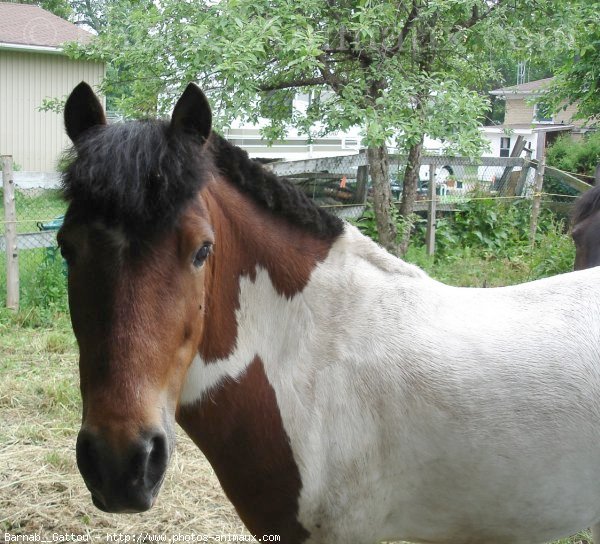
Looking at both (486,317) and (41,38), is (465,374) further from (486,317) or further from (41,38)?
(41,38)

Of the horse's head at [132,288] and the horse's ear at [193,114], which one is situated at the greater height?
the horse's ear at [193,114]

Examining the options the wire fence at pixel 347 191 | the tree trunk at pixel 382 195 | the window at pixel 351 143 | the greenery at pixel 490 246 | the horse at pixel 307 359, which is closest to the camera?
the horse at pixel 307 359

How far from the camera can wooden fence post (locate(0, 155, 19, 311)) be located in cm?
680

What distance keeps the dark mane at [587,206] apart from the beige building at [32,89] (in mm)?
14271

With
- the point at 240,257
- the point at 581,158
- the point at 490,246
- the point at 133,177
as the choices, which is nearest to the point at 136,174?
the point at 133,177

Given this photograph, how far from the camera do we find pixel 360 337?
204 centimetres

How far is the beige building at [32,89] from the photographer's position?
16.5 metres

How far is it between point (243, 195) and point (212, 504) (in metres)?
2.15

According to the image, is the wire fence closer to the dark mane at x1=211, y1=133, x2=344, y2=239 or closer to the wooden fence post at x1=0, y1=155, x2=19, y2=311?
the wooden fence post at x1=0, y1=155, x2=19, y2=311

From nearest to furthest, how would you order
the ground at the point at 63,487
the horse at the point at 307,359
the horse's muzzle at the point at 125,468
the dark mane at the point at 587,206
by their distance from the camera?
the horse's muzzle at the point at 125,468 → the horse at the point at 307,359 → the ground at the point at 63,487 → the dark mane at the point at 587,206

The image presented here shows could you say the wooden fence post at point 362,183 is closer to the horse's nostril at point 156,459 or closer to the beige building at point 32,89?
the horse's nostril at point 156,459

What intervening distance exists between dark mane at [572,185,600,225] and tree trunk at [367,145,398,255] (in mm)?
3210

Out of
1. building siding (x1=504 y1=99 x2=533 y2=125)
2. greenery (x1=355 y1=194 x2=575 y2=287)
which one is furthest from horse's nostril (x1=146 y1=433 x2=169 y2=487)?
building siding (x1=504 y1=99 x2=533 y2=125)

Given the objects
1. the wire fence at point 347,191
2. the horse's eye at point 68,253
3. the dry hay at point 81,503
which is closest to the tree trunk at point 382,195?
the wire fence at point 347,191
